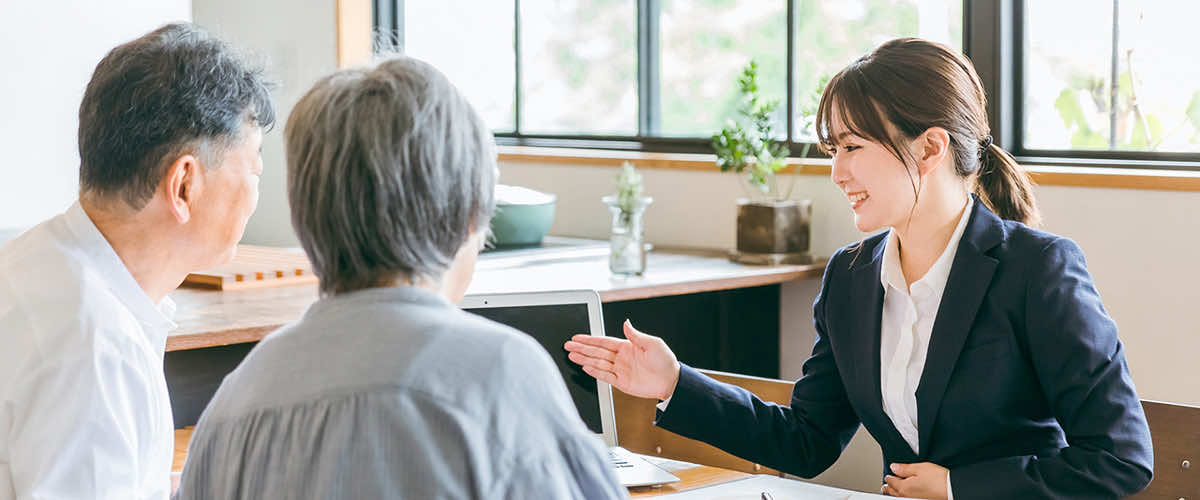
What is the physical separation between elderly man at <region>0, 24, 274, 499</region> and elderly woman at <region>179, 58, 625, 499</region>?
1.03 ft

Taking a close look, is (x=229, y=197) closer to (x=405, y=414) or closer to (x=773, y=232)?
(x=405, y=414)

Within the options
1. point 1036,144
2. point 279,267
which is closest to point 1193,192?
point 1036,144

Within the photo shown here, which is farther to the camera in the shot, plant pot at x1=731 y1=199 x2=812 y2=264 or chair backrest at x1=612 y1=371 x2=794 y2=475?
plant pot at x1=731 y1=199 x2=812 y2=264

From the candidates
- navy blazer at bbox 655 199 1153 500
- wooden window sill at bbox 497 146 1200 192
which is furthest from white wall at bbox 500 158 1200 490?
navy blazer at bbox 655 199 1153 500

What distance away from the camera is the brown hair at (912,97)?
5.82ft

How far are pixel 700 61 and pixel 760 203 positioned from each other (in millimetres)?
925

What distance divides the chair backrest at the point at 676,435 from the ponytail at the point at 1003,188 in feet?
1.42

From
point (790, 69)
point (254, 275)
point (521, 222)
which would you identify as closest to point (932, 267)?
point (254, 275)

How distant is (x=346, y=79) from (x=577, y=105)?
12.1 ft

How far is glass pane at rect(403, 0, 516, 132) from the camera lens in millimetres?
4758

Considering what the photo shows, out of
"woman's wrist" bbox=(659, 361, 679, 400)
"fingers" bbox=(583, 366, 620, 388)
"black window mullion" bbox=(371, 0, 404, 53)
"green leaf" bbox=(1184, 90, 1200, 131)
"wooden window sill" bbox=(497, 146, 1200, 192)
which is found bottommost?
"woman's wrist" bbox=(659, 361, 679, 400)

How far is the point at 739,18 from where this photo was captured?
4.20m

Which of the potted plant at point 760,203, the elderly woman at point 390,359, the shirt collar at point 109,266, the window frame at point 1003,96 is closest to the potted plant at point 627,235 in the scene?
the potted plant at point 760,203

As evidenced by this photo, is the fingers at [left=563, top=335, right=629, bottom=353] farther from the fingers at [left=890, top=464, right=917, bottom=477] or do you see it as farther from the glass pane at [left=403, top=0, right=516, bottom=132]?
the glass pane at [left=403, top=0, right=516, bottom=132]
